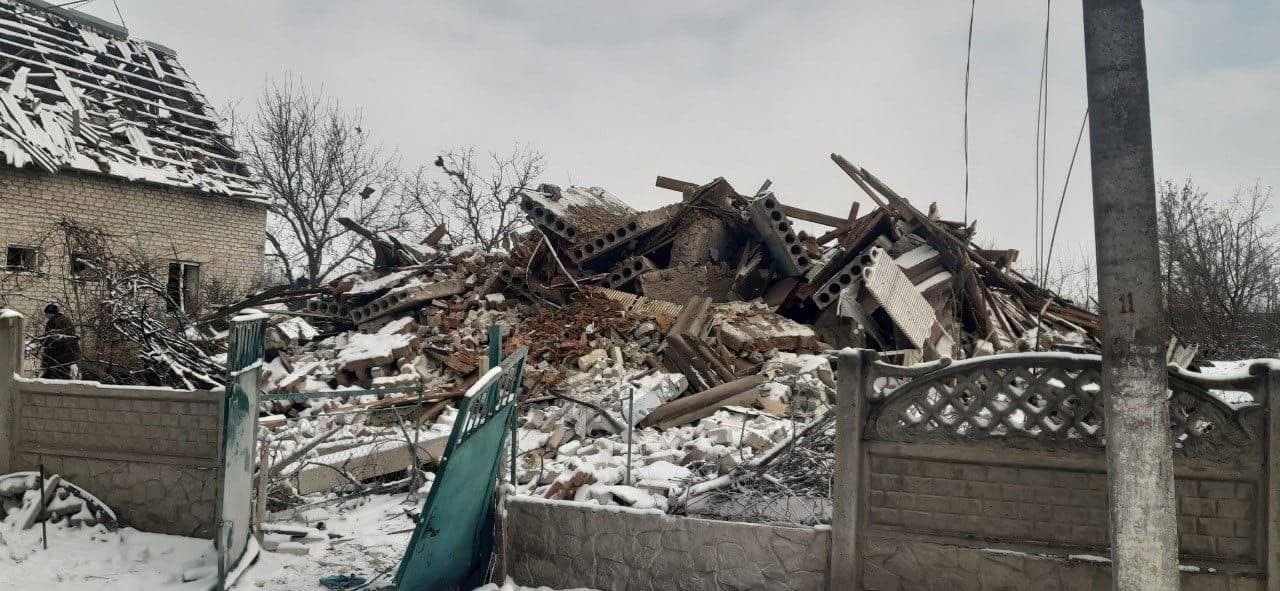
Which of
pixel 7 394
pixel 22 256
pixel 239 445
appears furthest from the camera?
pixel 22 256

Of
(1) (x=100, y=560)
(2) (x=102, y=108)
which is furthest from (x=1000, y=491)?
(2) (x=102, y=108)

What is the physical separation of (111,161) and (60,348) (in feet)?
34.2

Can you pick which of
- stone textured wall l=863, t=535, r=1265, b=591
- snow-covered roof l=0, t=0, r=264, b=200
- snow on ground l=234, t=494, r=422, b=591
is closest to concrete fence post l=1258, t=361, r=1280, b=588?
stone textured wall l=863, t=535, r=1265, b=591

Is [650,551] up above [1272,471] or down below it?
below

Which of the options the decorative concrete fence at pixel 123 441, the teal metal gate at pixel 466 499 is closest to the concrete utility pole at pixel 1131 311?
the teal metal gate at pixel 466 499

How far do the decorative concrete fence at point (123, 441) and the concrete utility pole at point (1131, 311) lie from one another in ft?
18.0

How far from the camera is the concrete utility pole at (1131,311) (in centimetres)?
270

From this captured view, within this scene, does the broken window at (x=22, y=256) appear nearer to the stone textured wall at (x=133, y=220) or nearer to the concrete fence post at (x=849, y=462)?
the stone textured wall at (x=133, y=220)

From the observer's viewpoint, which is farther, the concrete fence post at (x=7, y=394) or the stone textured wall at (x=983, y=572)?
the concrete fence post at (x=7, y=394)

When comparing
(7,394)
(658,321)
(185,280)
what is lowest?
(7,394)

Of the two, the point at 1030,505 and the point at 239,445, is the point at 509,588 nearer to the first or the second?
the point at 239,445

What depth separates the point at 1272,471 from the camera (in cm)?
392

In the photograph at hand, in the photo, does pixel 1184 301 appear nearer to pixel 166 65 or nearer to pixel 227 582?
pixel 227 582

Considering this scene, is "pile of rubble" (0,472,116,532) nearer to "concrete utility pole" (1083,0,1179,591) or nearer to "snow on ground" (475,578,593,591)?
"snow on ground" (475,578,593,591)
